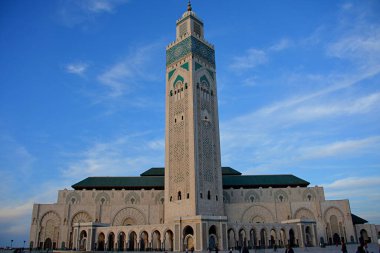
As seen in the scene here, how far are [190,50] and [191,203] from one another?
53.3 ft

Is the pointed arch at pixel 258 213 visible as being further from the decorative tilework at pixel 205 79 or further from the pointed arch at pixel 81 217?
the pointed arch at pixel 81 217

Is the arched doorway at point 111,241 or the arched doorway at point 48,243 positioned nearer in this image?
the arched doorway at point 111,241

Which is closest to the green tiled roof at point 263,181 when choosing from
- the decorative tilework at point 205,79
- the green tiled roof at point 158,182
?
the green tiled roof at point 158,182

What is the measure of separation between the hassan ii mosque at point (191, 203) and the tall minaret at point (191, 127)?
10 centimetres

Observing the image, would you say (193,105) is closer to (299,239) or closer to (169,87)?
(169,87)

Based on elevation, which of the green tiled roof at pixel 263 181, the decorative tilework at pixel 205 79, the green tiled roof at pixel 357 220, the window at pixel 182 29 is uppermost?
the window at pixel 182 29

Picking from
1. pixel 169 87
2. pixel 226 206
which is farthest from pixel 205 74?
pixel 226 206

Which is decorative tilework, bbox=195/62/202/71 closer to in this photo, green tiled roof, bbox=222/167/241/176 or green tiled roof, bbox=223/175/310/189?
green tiled roof, bbox=223/175/310/189

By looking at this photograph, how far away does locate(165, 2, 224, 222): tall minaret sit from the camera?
32250 millimetres

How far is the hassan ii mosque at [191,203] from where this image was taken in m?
31.8

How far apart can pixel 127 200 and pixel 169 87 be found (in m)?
14.8

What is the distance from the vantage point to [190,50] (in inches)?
1422

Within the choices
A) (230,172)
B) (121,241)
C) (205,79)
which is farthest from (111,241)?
(205,79)

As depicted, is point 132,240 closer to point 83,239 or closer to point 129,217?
point 129,217
